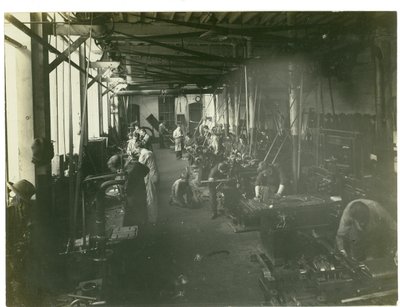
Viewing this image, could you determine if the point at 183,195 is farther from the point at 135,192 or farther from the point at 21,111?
Result: the point at 21,111

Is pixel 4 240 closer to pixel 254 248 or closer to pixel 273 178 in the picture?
pixel 254 248

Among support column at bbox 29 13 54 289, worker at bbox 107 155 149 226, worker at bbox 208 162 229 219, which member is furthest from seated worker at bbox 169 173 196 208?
support column at bbox 29 13 54 289

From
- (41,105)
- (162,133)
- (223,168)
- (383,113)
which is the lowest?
(223,168)

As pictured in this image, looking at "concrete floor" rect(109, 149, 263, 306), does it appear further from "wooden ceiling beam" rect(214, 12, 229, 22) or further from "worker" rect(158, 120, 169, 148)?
"worker" rect(158, 120, 169, 148)

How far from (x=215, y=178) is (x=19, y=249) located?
471 centimetres

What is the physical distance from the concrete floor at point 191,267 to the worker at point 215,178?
342mm

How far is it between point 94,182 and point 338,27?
417 centimetres

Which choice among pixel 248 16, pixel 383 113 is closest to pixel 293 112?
pixel 383 113

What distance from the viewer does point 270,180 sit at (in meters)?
6.90

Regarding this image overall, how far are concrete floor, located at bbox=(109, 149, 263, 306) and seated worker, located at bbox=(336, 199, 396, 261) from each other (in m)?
1.29

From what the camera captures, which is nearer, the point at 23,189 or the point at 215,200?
the point at 23,189

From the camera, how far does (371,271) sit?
4383 millimetres

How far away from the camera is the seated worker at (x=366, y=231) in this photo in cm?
438

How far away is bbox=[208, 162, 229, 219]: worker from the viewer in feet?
26.7
